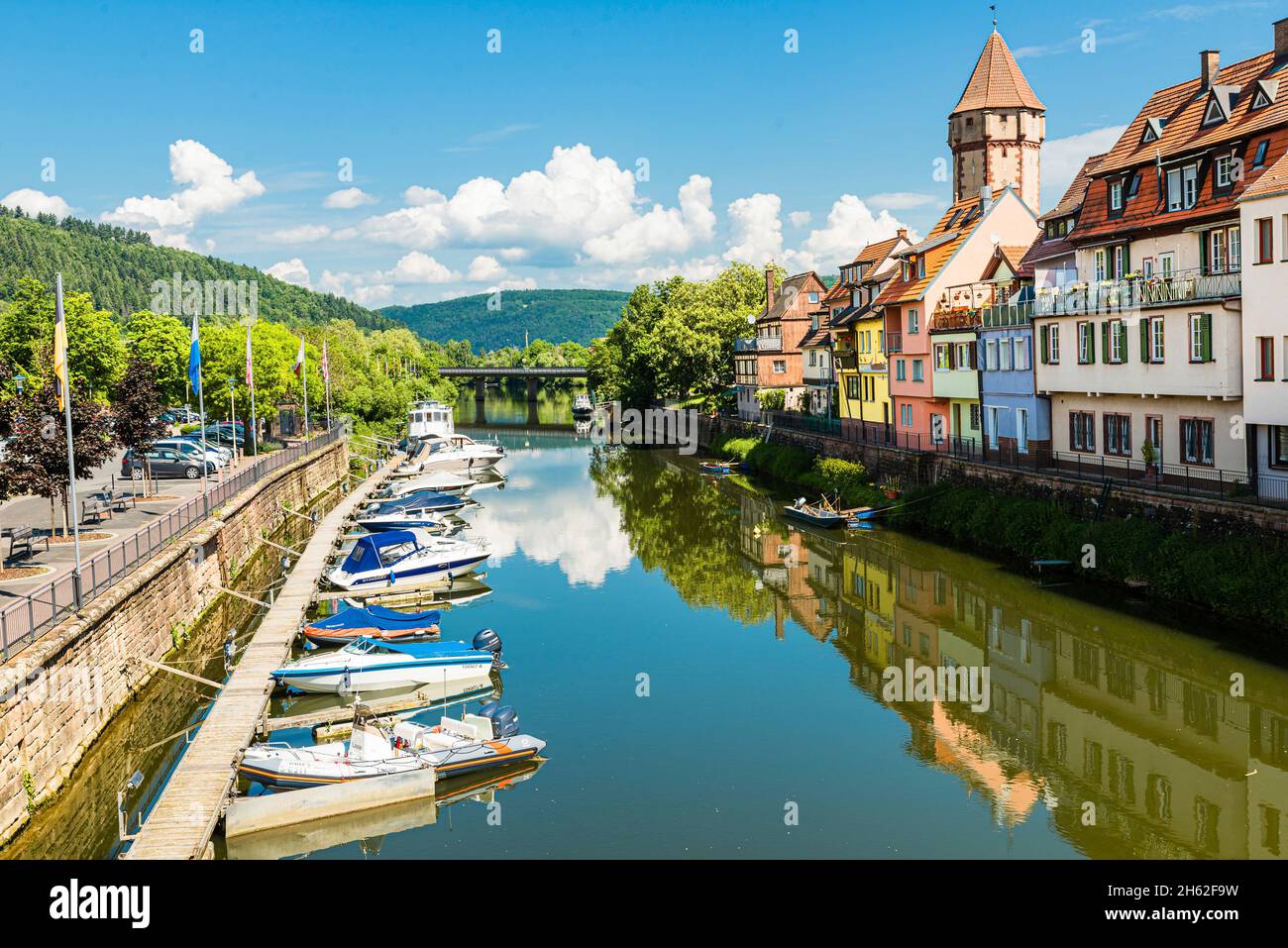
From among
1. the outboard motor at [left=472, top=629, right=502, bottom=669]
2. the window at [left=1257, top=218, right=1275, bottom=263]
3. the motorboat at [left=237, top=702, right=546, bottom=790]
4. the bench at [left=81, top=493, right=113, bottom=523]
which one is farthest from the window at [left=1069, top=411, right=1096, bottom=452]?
the bench at [left=81, top=493, right=113, bottom=523]

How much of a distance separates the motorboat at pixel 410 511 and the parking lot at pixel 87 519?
6303 mm

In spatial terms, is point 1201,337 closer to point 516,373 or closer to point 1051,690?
point 1051,690

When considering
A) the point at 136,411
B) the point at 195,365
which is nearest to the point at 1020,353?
the point at 195,365

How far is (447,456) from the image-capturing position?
77375 millimetres

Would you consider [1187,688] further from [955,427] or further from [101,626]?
[955,427]

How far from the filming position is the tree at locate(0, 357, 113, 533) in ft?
95.5

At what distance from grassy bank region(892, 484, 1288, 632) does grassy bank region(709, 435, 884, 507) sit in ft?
23.9

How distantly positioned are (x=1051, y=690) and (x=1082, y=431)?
1782 cm

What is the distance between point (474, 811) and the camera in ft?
66.6

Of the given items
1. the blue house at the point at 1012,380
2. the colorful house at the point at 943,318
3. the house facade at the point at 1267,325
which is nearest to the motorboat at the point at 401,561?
the blue house at the point at 1012,380

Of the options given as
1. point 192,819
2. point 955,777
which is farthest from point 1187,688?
point 192,819

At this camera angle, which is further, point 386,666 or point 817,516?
point 817,516

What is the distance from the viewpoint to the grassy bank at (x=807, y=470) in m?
52.5

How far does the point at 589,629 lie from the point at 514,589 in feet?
21.1
